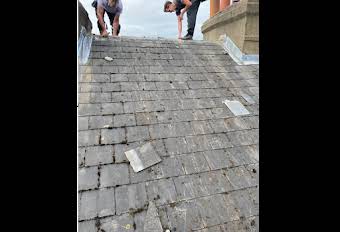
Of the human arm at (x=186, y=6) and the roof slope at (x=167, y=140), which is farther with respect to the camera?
the human arm at (x=186, y=6)

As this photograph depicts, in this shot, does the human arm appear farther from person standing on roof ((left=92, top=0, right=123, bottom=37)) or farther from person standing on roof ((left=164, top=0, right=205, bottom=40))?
person standing on roof ((left=92, top=0, right=123, bottom=37))

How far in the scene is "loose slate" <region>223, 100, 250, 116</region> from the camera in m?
3.99

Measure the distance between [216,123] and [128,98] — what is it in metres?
1.67

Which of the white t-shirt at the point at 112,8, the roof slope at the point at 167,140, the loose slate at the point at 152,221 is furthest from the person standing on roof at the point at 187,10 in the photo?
the loose slate at the point at 152,221

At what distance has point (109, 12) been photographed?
6.59m

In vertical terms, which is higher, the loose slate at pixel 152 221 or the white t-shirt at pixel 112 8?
the white t-shirt at pixel 112 8

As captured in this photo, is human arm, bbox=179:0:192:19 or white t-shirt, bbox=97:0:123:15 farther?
human arm, bbox=179:0:192:19

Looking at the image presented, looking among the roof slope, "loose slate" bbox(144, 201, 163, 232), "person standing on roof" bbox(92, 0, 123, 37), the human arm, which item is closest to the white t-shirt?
"person standing on roof" bbox(92, 0, 123, 37)

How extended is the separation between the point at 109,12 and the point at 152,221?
21.2 ft

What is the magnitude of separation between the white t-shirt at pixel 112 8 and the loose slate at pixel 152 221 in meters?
6.13

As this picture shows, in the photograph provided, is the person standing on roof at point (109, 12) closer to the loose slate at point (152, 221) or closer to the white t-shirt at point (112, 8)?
the white t-shirt at point (112, 8)

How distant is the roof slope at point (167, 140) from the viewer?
2.32m
